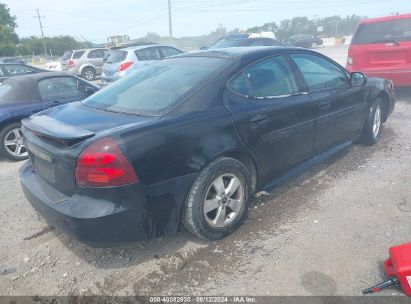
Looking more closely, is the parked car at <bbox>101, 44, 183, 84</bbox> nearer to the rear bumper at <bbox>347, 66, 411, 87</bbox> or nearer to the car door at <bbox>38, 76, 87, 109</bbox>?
the car door at <bbox>38, 76, 87, 109</bbox>

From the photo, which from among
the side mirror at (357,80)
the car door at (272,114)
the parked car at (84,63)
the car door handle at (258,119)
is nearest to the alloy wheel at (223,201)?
the car door at (272,114)

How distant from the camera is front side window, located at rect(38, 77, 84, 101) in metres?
6.07

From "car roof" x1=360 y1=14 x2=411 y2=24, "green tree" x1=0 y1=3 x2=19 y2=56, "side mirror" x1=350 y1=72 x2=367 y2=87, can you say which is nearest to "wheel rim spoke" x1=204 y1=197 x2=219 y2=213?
"side mirror" x1=350 y1=72 x2=367 y2=87

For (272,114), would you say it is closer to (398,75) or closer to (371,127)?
(371,127)

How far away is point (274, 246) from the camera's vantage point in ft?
10.0

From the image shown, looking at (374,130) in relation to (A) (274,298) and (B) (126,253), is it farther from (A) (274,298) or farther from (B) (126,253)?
(B) (126,253)

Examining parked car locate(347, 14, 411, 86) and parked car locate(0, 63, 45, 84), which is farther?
parked car locate(0, 63, 45, 84)

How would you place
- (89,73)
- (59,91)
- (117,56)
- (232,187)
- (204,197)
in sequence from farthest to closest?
(89,73), (117,56), (59,91), (232,187), (204,197)

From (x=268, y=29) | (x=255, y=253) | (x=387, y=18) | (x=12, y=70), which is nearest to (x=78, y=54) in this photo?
(x=12, y=70)

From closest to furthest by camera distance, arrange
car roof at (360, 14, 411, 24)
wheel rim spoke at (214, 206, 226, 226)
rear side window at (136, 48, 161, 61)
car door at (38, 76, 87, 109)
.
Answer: wheel rim spoke at (214, 206, 226, 226), car door at (38, 76, 87, 109), car roof at (360, 14, 411, 24), rear side window at (136, 48, 161, 61)

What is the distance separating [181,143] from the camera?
8.92ft

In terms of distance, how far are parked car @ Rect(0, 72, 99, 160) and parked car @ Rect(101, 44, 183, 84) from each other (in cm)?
579

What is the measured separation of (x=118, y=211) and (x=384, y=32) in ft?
24.3

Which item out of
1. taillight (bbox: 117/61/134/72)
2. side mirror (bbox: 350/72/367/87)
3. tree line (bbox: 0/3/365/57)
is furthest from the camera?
tree line (bbox: 0/3/365/57)
